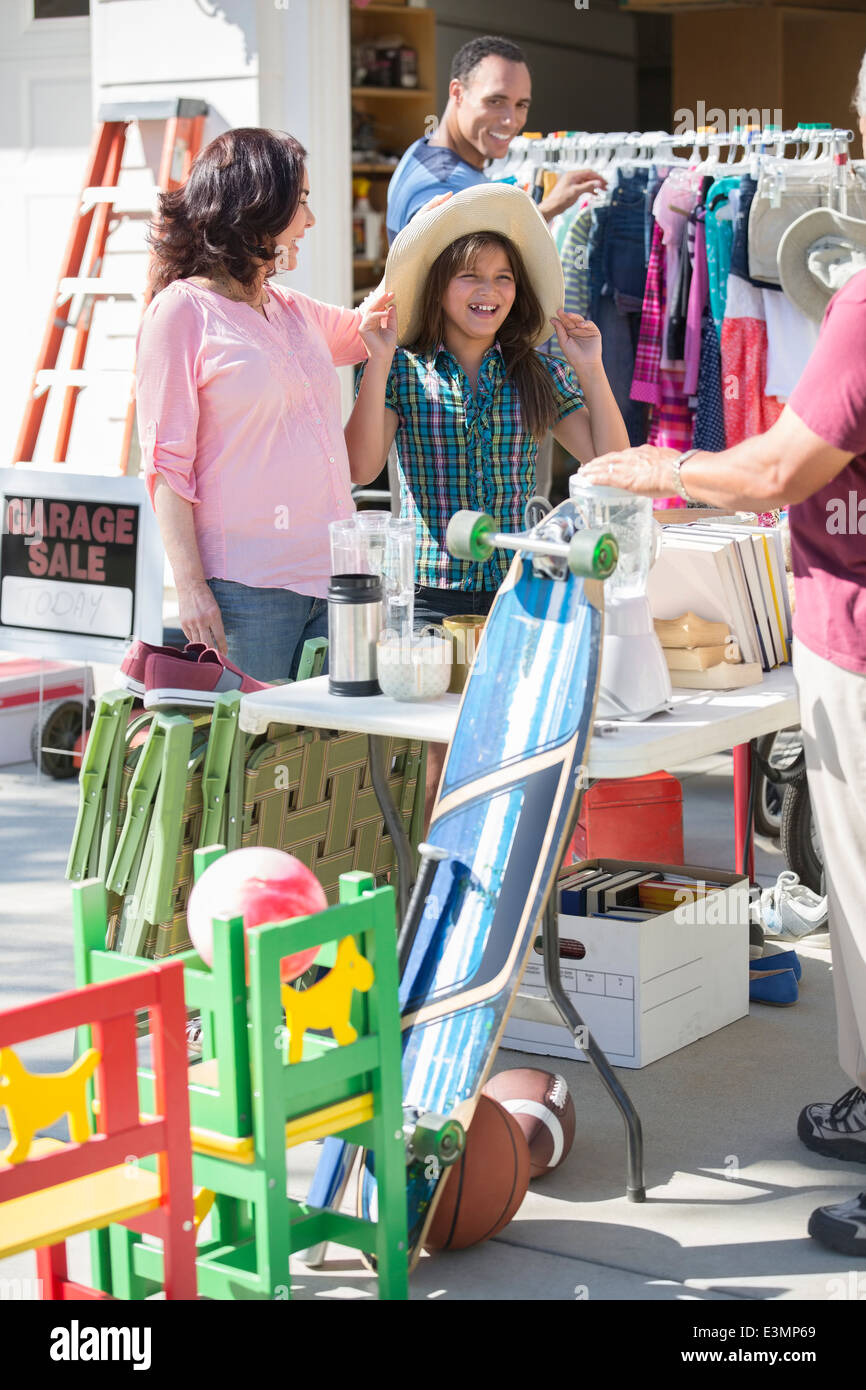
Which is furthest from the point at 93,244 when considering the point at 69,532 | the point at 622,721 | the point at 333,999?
the point at 333,999

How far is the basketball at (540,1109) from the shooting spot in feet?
9.83

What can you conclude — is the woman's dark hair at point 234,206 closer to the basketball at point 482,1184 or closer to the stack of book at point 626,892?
the stack of book at point 626,892

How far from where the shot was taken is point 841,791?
276cm

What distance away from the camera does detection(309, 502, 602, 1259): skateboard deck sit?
2650 mm

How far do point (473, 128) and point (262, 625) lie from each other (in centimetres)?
273

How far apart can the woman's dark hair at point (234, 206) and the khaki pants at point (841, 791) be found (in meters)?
1.48

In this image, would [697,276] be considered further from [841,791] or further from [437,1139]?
[437,1139]

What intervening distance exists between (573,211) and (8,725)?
266 centimetres

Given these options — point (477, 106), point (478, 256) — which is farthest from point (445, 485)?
point (477, 106)

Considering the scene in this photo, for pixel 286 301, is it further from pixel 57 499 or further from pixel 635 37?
pixel 635 37

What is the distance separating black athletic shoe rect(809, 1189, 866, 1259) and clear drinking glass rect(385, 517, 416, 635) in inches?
49.9

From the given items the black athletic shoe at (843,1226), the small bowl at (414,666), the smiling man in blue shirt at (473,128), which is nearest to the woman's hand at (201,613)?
the small bowl at (414,666)

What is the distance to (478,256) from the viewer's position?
381cm

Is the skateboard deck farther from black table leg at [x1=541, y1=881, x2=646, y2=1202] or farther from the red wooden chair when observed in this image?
the red wooden chair
